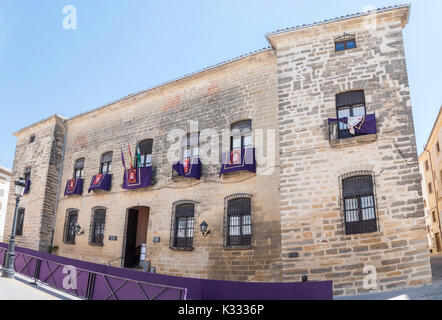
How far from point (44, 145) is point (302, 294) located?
1669 centimetres

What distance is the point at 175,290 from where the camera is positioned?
649 cm

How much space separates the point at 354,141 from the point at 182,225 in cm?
680

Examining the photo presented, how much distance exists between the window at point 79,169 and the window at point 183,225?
688 cm

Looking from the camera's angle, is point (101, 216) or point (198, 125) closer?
point (198, 125)

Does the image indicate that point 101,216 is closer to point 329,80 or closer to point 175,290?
point 175,290

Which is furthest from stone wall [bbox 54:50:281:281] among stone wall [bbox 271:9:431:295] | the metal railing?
the metal railing

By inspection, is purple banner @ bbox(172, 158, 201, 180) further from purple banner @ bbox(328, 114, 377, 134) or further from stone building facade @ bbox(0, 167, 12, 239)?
stone building facade @ bbox(0, 167, 12, 239)

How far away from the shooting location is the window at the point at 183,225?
12.5 m

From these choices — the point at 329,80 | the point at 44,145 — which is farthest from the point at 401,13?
the point at 44,145

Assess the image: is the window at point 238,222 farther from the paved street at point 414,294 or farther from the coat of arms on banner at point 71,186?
the coat of arms on banner at point 71,186

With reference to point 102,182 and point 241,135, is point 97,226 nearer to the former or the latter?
point 102,182

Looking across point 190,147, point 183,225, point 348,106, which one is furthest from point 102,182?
point 348,106

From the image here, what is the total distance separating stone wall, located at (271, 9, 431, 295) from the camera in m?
8.73

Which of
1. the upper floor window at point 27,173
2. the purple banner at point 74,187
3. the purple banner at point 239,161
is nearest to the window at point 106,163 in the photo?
the purple banner at point 74,187
